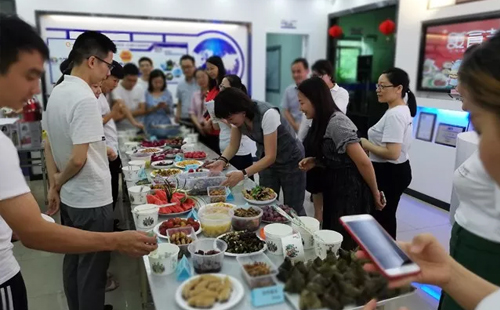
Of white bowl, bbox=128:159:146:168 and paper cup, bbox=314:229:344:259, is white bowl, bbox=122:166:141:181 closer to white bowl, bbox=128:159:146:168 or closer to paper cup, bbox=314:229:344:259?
white bowl, bbox=128:159:146:168

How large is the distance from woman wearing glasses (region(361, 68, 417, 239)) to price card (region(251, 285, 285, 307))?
153 centimetres

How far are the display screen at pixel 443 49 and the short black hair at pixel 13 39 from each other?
3658 mm

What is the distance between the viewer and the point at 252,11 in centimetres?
557

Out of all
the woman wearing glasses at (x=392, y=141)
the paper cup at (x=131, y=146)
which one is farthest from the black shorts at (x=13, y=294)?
the paper cup at (x=131, y=146)

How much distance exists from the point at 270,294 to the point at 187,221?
63 cm

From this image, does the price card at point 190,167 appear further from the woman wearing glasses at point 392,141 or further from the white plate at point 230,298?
the white plate at point 230,298

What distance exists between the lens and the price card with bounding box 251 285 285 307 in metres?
1.09

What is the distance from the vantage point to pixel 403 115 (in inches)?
96.3

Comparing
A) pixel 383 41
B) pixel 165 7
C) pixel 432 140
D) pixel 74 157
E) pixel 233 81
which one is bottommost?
pixel 432 140

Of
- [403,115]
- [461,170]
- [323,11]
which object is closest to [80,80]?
[461,170]

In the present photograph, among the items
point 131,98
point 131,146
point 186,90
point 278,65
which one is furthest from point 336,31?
point 131,146

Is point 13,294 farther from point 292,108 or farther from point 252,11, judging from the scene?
point 252,11

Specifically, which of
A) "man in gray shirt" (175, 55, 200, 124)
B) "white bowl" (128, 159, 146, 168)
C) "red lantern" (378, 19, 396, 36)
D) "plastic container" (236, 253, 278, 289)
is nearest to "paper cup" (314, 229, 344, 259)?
"plastic container" (236, 253, 278, 289)

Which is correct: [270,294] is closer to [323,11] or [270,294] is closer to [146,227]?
[146,227]
